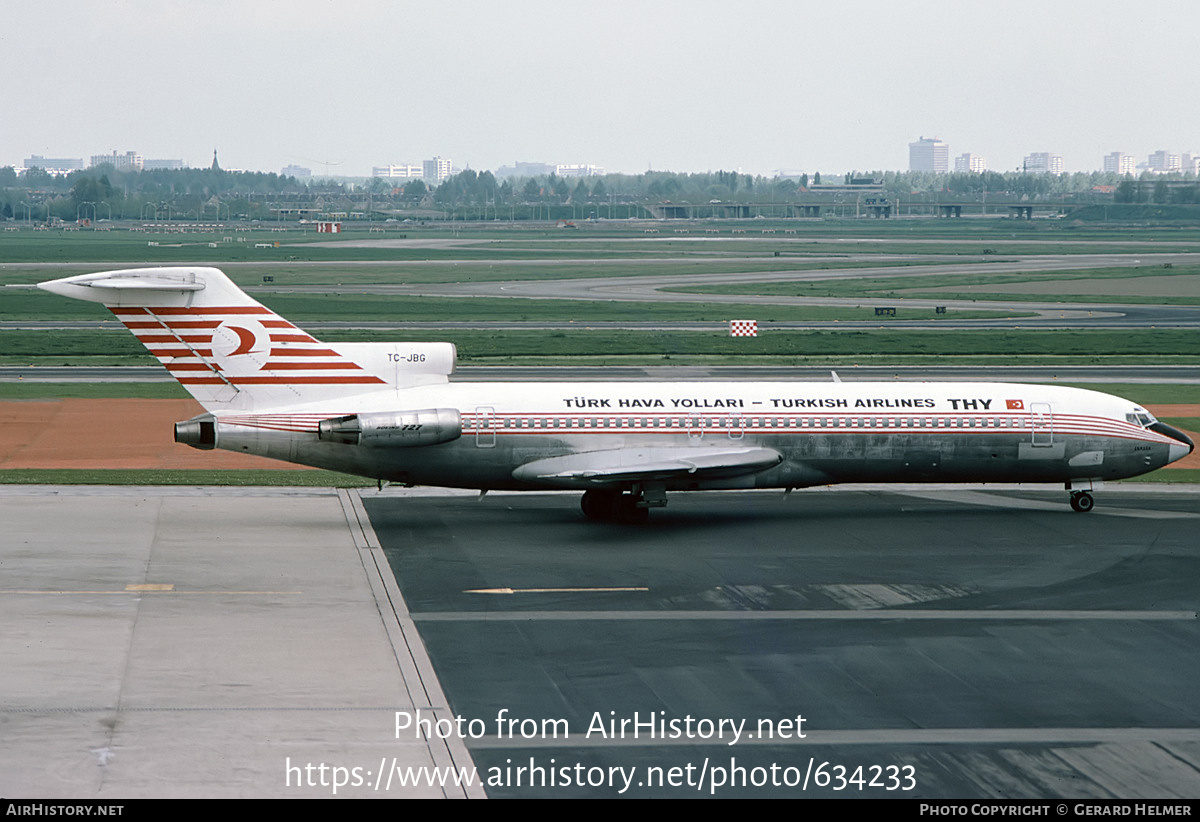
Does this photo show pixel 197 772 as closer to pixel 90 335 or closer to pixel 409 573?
pixel 409 573

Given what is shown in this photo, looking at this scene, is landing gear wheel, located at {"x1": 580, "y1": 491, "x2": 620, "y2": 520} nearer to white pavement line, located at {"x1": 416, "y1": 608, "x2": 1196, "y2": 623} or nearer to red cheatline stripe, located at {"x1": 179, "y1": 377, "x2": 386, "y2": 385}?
red cheatline stripe, located at {"x1": 179, "y1": 377, "x2": 386, "y2": 385}

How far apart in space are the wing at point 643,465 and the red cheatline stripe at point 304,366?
5.17 metres

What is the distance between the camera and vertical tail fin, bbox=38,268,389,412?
112 feet

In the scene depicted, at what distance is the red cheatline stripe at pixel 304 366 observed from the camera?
35.0m

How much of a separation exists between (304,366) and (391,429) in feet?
9.75

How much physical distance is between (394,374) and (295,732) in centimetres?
1664

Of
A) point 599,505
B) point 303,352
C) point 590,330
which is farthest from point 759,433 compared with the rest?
point 590,330

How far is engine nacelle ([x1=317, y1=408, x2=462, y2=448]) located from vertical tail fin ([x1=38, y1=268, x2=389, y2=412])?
4.44ft

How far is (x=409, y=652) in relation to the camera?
81.2ft

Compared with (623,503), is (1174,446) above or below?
above

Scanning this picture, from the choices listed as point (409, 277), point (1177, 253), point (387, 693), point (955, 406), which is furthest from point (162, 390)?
point (1177, 253)

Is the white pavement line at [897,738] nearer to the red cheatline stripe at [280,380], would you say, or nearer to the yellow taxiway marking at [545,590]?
the yellow taxiway marking at [545,590]

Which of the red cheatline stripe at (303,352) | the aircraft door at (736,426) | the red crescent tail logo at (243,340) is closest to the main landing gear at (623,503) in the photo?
the aircraft door at (736,426)

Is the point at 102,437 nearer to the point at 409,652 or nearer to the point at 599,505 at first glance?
the point at 599,505
